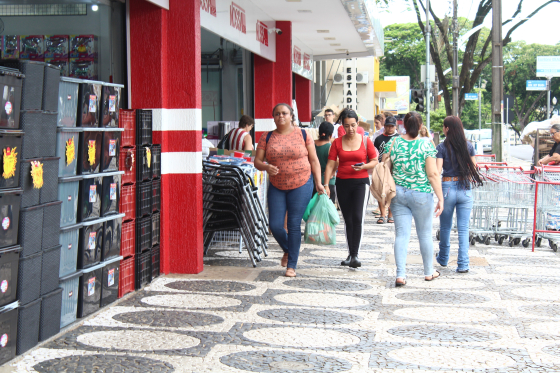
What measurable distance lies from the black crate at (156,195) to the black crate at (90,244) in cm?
124

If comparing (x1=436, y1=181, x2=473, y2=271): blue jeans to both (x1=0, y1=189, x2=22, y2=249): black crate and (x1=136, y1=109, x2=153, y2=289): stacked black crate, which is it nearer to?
(x1=136, y1=109, x2=153, y2=289): stacked black crate

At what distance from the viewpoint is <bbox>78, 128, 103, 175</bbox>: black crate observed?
546cm

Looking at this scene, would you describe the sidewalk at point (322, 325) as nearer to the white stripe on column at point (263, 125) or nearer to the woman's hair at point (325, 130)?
the woman's hair at point (325, 130)

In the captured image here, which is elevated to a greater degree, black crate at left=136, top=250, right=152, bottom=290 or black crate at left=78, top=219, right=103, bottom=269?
black crate at left=78, top=219, right=103, bottom=269

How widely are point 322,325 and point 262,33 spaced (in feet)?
25.4

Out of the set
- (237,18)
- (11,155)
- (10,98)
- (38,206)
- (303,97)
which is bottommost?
(38,206)

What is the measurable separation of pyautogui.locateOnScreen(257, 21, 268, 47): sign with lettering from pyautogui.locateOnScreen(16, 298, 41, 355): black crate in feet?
26.3

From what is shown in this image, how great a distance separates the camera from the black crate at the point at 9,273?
4.36m

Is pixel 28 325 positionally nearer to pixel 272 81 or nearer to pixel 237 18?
pixel 237 18

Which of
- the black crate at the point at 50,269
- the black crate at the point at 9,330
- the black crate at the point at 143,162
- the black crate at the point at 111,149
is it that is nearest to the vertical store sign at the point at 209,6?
the black crate at the point at 143,162

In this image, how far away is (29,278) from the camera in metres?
4.68

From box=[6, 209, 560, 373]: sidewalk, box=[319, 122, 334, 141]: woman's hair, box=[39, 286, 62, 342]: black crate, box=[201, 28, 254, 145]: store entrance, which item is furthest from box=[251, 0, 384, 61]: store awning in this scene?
box=[39, 286, 62, 342]: black crate

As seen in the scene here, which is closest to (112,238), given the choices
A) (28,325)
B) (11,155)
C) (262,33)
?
(28,325)

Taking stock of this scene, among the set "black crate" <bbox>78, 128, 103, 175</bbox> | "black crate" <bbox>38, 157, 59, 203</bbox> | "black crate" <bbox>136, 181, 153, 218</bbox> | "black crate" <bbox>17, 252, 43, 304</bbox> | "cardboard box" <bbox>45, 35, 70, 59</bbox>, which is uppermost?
"cardboard box" <bbox>45, 35, 70, 59</bbox>
